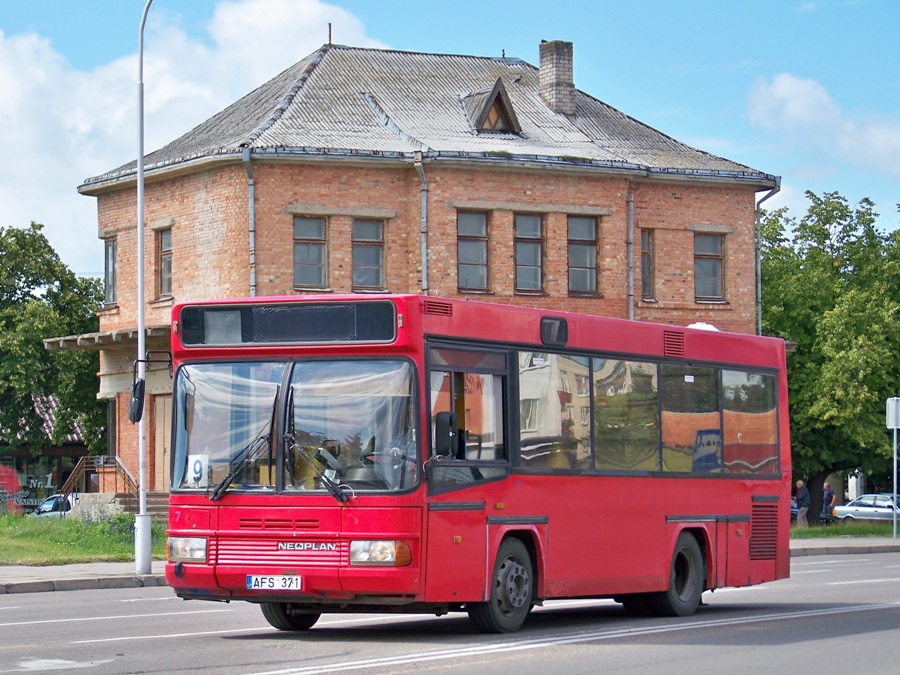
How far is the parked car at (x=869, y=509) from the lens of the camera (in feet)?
201

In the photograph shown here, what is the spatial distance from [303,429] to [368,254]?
24.8 metres

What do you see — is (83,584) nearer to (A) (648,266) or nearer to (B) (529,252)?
(B) (529,252)

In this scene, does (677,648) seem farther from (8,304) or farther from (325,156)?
(8,304)

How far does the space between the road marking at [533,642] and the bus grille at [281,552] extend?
43.0 inches

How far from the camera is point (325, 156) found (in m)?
36.1

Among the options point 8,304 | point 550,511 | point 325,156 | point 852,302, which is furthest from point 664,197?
point 8,304

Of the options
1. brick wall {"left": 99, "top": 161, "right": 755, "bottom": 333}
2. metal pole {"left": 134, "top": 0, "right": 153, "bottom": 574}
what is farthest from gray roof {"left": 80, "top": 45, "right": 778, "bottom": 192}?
metal pole {"left": 134, "top": 0, "right": 153, "bottom": 574}

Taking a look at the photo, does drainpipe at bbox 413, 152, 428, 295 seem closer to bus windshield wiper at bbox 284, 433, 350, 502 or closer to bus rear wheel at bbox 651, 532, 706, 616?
bus rear wheel at bbox 651, 532, 706, 616

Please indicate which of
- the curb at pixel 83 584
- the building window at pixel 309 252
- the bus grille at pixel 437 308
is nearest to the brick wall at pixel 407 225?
the building window at pixel 309 252

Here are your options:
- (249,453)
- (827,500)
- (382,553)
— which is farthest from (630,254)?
(382,553)

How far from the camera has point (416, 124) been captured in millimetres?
39094

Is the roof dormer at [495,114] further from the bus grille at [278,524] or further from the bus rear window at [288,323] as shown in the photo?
the bus grille at [278,524]

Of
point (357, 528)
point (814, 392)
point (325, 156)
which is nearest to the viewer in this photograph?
point (357, 528)

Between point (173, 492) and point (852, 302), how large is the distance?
43.0 m
